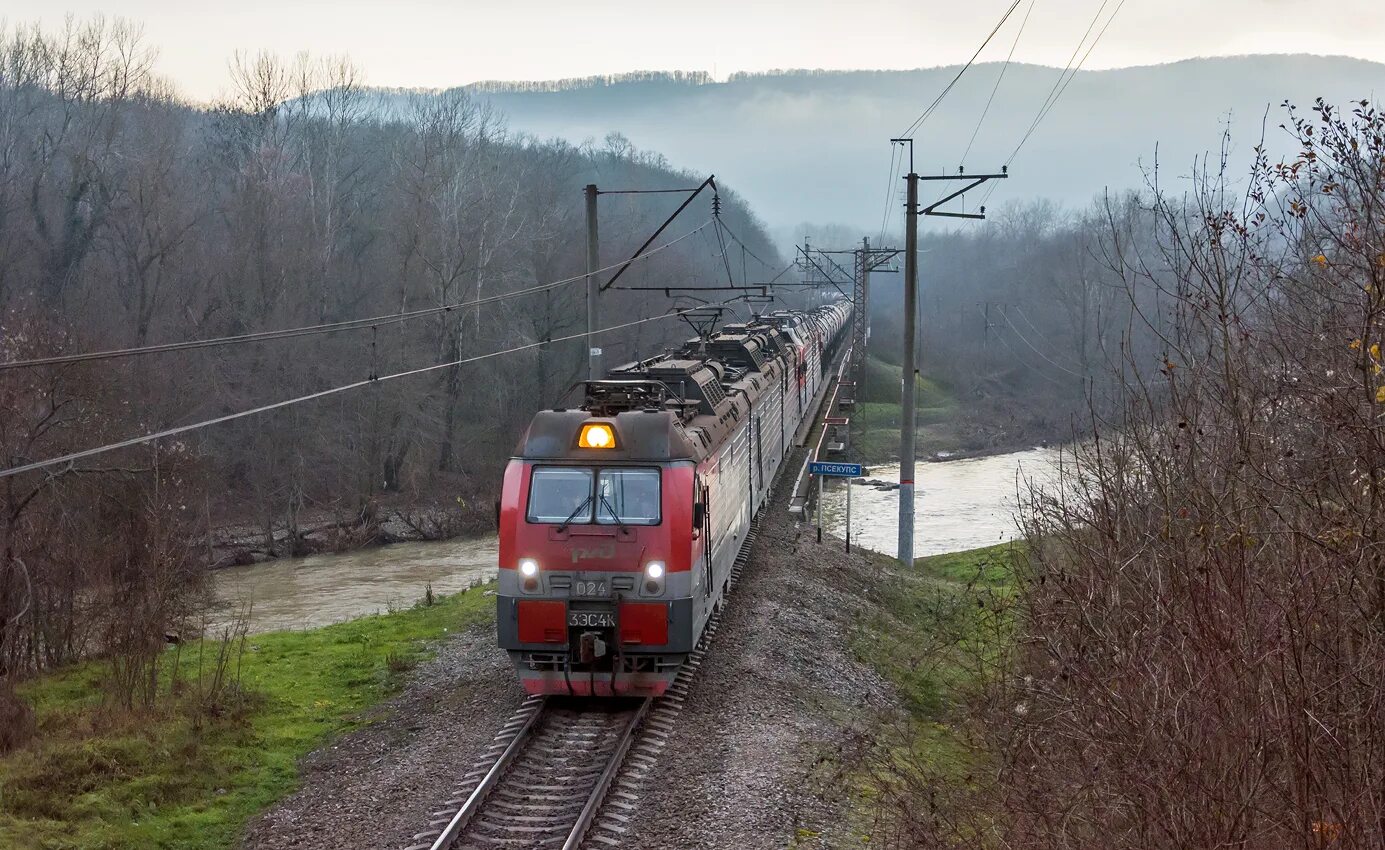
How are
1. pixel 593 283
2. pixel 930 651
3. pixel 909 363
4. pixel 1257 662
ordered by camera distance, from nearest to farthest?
pixel 1257 662, pixel 930 651, pixel 593 283, pixel 909 363

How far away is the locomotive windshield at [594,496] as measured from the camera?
12766 millimetres

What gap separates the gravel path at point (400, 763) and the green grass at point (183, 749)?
358mm

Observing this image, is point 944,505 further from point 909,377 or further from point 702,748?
point 702,748

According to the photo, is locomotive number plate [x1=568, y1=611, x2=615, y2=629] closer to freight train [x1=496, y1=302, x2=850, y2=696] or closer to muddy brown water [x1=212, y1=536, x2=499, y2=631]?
freight train [x1=496, y1=302, x2=850, y2=696]

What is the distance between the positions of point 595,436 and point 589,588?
1659mm

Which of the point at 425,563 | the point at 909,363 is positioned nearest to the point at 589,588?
the point at 909,363

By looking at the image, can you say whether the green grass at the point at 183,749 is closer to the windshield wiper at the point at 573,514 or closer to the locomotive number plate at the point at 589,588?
the locomotive number plate at the point at 589,588

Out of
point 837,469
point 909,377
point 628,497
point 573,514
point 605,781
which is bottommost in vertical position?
point 605,781

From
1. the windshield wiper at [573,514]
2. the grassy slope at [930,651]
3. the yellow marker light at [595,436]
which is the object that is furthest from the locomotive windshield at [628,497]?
the grassy slope at [930,651]

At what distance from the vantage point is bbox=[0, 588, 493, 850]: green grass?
10.4 m

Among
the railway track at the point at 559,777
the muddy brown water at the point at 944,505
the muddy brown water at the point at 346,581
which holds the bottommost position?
the muddy brown water at the point at 346,581

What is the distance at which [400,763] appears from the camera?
11688 millimetres

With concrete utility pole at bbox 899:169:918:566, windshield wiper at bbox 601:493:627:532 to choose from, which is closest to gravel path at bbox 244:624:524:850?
windshield wiper at bbox 601:493:627:532

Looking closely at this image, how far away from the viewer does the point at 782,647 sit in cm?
1585
